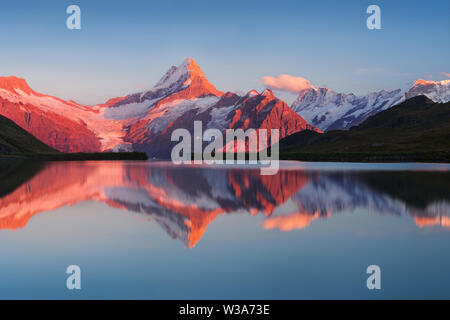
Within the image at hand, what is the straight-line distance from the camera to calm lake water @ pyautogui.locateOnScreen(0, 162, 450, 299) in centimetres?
1419

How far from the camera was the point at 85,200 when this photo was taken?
1490 inches

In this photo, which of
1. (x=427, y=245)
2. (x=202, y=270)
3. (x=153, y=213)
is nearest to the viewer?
(x=202, y=270)

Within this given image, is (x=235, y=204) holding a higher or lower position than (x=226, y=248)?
lower

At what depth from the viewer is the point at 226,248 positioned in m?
19.6

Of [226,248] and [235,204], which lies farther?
[235,204]

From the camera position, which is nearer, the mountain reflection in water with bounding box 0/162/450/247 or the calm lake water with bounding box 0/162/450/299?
the calm lake water with bounding box 0/162/450/299

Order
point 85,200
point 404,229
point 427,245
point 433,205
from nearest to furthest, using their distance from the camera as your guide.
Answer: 1. point 427,245
2. point 404,229
3. point 433,205
4. point 85,200

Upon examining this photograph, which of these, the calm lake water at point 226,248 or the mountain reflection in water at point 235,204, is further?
the mountain reflection in water at point 235,204

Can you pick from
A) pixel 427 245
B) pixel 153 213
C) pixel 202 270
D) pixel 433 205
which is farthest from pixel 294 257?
pixel 433 205

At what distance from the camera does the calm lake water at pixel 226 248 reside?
1419 cm

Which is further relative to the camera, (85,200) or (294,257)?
(85,200)

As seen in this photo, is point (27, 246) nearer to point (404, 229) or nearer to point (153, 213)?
point (153, 213)
